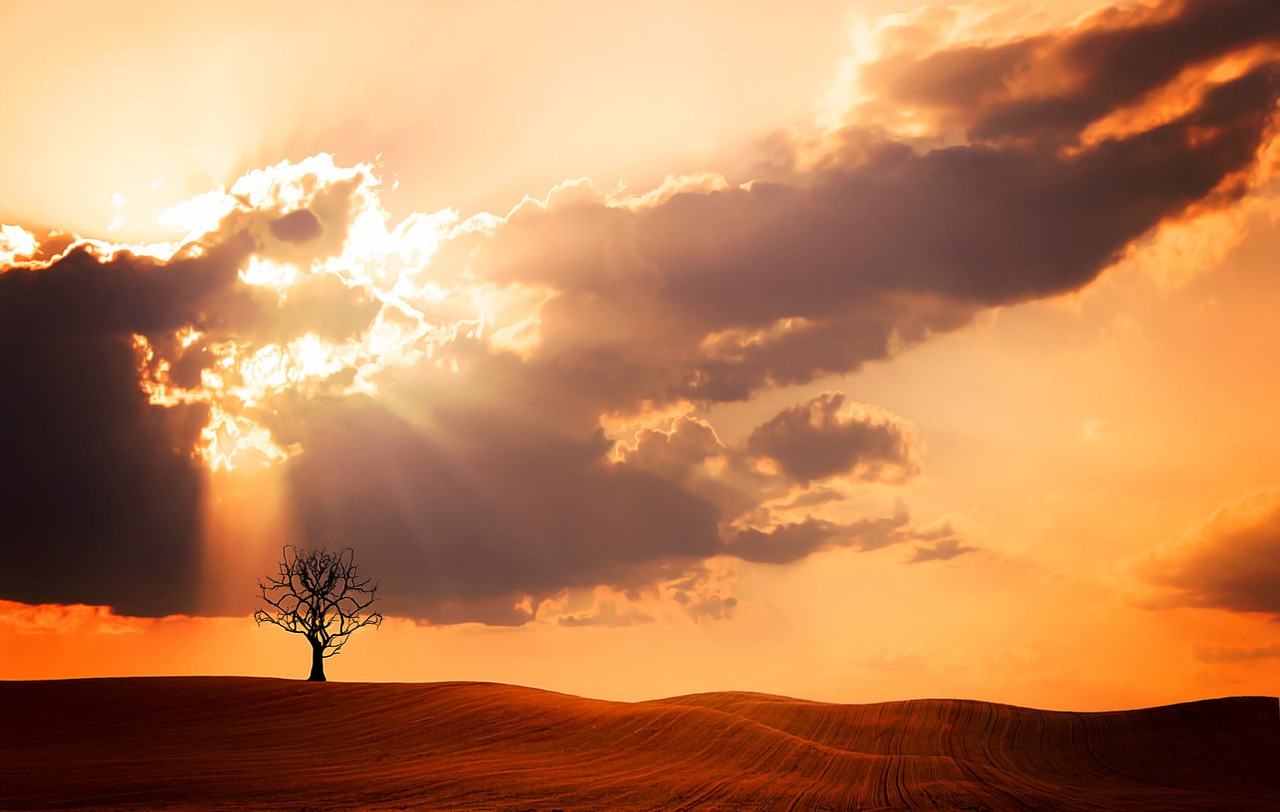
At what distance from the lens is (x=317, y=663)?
7294cm

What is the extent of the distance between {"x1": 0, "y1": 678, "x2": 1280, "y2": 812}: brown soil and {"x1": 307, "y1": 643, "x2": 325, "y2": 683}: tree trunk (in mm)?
4825

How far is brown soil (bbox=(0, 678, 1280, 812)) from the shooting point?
126 ft

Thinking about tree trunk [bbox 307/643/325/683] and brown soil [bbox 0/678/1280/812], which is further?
tree trunk [bbox 307/643/325/683]

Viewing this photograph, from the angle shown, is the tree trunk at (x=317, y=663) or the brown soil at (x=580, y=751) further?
the tree trunk at (x=317, y=663)

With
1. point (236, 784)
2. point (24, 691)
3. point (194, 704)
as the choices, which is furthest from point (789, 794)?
point (24, 691)

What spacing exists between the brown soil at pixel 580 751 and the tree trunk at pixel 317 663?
483 centimetres

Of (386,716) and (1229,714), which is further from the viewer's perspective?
(1229,714)

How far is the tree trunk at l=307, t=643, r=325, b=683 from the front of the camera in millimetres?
72625

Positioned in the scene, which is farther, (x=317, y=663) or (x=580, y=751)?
(x=317, y=663)

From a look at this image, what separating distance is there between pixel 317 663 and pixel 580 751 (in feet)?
99.0

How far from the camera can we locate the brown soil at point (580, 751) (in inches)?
1510

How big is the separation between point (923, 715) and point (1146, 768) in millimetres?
13974

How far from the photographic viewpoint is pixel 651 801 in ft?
124

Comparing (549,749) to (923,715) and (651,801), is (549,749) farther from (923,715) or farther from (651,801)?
(923,715)
